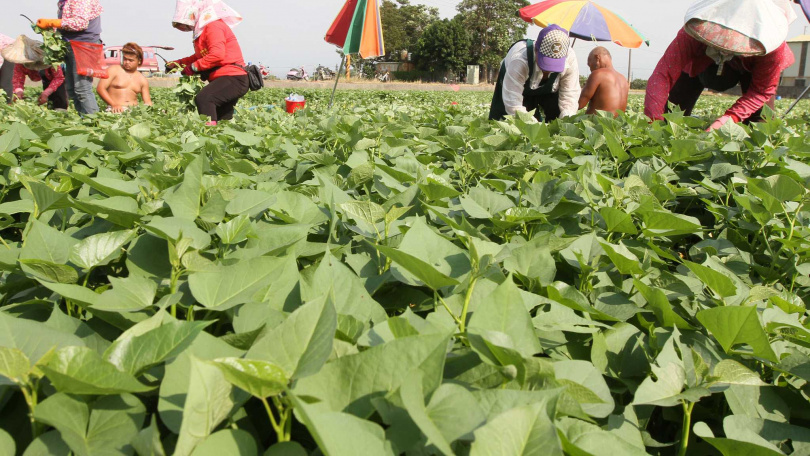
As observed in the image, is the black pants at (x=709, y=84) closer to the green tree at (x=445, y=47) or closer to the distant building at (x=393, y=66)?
the green tree at (x=445, y=47)

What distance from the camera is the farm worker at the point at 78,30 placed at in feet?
21.9

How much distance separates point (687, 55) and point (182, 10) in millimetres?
5100

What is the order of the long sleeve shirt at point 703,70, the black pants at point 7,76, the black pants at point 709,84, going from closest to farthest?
the long sleeve shirt at point 703,70 < the black pants at point 709,84 < the black pants at point 7,76

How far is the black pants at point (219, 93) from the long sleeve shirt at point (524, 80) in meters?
2.99

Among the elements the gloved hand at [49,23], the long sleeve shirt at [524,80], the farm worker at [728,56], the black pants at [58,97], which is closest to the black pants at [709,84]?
the farm worker at [728,56]

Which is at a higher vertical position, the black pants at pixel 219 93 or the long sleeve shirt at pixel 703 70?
the long sleeve shirt at pixel 703 70

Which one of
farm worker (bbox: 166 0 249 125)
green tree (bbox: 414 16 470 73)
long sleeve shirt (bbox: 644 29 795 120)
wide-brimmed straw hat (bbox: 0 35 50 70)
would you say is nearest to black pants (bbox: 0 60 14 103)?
wide-brimmed straw hat (bbox: 0 35 50 70)

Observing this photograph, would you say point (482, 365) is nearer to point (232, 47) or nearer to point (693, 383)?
point (693, 383)

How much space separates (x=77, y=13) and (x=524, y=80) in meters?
5.73

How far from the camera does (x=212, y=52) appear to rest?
5668 millimetres

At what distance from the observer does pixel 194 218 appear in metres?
1.17

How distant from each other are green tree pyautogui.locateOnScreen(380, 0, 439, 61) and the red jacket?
76.8 meters

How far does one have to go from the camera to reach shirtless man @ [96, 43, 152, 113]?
913 cm

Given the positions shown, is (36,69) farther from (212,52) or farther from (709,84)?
(709,84)
